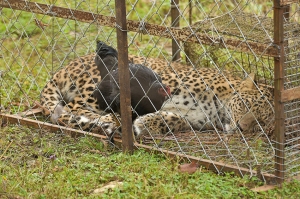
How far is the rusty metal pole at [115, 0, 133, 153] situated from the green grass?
0.16 m

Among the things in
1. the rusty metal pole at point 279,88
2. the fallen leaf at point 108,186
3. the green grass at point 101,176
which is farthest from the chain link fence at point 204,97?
the fallen leaf at point 108,186

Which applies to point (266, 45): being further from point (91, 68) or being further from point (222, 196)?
point (91, 68)

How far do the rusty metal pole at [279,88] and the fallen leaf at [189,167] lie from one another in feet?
2.36

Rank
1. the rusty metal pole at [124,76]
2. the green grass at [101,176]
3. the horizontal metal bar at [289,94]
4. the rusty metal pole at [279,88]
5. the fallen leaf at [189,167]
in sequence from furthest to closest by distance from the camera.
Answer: the rusty metal pole at [124,76] < the fallen leaf at [189,167] < the green grass at [101,176] < the horizontal metal bar at [289,94] < the rusty metal pole at [279,88]

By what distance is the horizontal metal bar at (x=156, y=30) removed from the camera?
4.59m

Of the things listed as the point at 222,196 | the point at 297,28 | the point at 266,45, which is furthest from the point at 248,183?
the point at 297,28

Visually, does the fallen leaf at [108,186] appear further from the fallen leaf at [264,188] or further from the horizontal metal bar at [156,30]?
the horizontal metal bar at [156,30]

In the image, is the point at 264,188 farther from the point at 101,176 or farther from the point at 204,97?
the point at 204,97

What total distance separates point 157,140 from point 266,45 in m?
1.91

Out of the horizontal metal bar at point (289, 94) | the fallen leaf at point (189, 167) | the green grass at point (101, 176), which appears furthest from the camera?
the fallen leaf at point (189, 167)

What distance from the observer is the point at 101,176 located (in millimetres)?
5023

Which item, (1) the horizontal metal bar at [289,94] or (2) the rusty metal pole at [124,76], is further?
(2) the rusty metal pole at [124,76]

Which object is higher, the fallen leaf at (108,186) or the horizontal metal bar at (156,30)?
the horizontal metal bar at (156,30)

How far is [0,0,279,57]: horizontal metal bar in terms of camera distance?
4594mm
